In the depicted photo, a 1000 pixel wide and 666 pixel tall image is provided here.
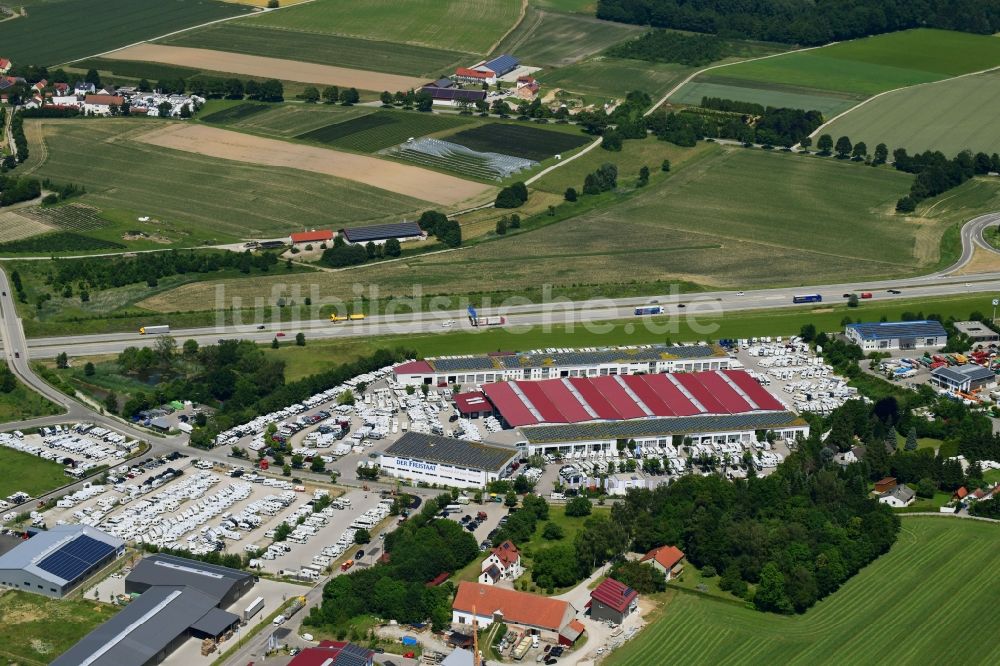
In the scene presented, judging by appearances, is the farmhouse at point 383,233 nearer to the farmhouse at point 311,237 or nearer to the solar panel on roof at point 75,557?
the farmhouse at point 311,237

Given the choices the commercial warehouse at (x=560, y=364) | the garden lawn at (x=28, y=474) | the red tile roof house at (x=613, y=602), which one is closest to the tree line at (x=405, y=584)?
the red tile roof house at (x=613, y=602)

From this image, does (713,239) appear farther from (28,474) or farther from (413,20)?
(413,20)

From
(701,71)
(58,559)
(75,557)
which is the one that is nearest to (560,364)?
(75,557)

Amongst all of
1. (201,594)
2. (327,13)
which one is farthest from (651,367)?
(327,13)

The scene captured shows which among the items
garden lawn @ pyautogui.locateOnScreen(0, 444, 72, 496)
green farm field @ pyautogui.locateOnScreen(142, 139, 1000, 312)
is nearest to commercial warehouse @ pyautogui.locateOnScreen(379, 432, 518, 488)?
garden lawn @ pyautogui.locateOnScreen(0, 444, 72, 496)

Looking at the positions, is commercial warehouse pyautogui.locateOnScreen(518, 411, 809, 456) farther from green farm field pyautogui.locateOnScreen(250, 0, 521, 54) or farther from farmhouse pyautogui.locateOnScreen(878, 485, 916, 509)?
green farm field pyautogui.locateOnScreen(250, 0, 521, 54)

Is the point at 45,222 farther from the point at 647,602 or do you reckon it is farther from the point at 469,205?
the point at 647,602

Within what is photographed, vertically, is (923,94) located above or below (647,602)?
above
